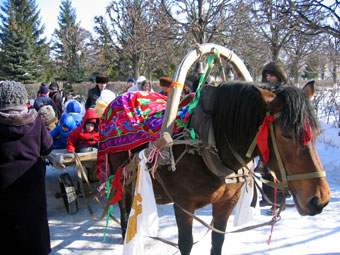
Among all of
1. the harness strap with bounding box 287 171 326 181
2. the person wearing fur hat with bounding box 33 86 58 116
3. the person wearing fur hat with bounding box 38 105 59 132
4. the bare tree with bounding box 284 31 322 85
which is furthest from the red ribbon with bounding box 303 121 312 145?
the bare tree with bounding box 284 31 322 85

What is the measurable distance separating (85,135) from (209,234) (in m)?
2.14

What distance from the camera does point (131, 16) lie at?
45.0 feet

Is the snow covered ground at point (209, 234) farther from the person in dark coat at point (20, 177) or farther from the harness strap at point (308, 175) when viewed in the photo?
the harness strap at point (308, 175)

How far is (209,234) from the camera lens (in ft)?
11.0

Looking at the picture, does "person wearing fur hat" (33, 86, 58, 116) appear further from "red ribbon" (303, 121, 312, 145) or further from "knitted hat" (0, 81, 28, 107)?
"red ribbon" (303, 121, 312, 145)

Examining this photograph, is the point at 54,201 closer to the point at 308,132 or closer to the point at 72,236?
the point at 72,236

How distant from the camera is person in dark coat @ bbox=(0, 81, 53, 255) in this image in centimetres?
208

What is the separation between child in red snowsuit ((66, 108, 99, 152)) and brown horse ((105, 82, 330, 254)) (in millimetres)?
1494

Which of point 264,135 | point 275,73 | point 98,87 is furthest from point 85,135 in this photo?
point 264,135

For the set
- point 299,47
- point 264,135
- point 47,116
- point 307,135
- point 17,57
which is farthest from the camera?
point 17,57

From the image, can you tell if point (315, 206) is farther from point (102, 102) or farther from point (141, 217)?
point (102, 102)

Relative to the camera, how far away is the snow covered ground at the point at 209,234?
2.91 m

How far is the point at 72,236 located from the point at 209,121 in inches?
94.8

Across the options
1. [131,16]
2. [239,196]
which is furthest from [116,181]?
[131,16]
